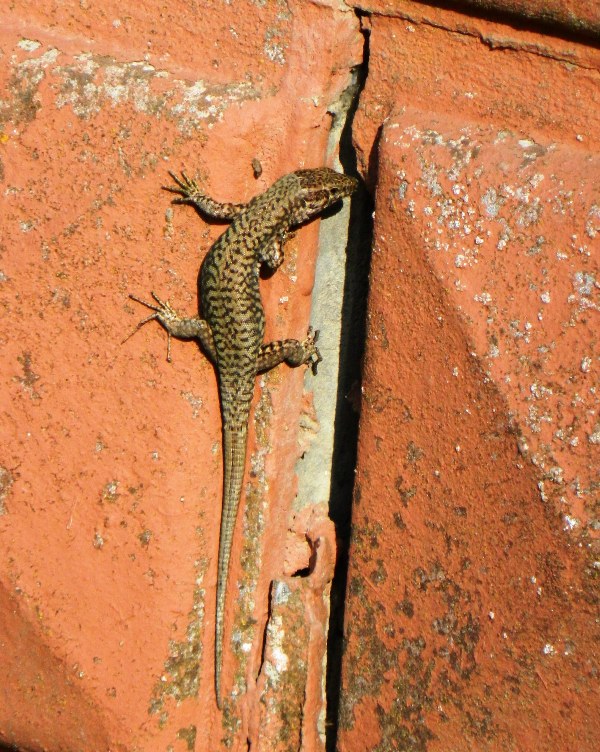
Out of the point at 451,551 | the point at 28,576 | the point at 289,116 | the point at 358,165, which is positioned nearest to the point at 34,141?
the point at 289,116

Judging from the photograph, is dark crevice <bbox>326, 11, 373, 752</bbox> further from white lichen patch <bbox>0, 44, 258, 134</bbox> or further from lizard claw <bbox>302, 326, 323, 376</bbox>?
white lichen patch <bbox>0, 44, 258, 134</bbox>

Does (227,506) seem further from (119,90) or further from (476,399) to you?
(119,90)

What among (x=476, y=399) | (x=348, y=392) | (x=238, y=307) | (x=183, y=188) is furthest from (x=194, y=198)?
(x=476, y=399)

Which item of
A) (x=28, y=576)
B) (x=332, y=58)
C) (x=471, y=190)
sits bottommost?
(x=28, y=576)

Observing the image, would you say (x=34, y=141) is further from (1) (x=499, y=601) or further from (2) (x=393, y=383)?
(1) (x=499, y=601)

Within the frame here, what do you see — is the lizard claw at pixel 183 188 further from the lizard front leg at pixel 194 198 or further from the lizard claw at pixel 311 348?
the lizard claw at pixel 311 348
